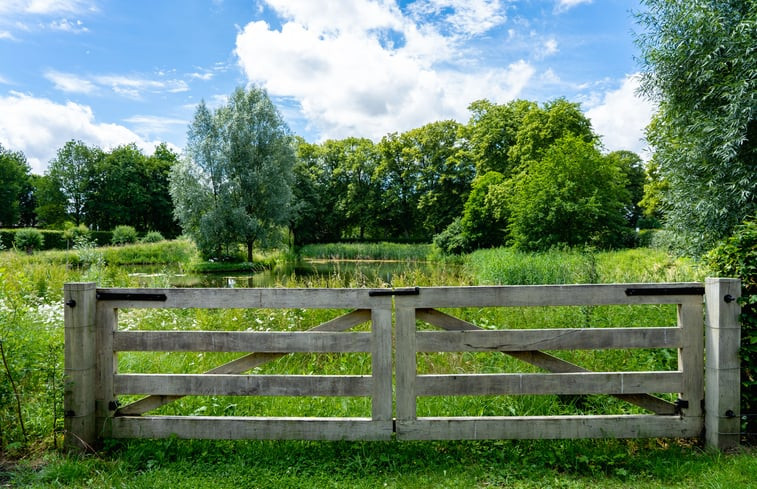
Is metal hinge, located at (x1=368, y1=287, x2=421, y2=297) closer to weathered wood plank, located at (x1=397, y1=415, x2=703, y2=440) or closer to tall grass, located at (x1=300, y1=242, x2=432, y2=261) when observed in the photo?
weathered wood plank, located at (x1=397, y1=415, x2=703, y2=440)

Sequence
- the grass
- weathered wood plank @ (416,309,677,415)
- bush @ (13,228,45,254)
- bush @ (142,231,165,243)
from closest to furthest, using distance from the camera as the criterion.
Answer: the grass, weathered wood plank @ (416,309,677,415), bush @ (13,228,45,254), bush @ (142,231,165,243)

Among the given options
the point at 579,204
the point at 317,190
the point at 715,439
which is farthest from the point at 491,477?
the point at 317,190

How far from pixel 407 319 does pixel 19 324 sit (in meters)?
3.13

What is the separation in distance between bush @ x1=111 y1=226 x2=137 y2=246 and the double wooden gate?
120ft

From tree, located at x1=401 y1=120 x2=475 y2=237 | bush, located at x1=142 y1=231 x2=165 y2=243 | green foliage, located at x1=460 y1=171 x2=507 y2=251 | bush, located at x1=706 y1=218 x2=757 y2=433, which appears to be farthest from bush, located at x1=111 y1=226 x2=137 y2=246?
bush, located at x1=706 y1=218 x2=757 y2=433

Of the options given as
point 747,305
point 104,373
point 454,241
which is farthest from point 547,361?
point 454,241

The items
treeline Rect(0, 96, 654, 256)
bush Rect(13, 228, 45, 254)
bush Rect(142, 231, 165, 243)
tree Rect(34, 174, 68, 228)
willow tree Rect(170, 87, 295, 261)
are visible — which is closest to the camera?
treeline Rect(0, 96, 654, 256)

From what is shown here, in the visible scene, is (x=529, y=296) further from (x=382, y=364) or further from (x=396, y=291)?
(x=382, y=364)

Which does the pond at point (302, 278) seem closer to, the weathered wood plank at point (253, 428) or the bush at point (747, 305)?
the weathered wood plank at point (253, 428)

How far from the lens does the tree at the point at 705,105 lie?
10.9 meters

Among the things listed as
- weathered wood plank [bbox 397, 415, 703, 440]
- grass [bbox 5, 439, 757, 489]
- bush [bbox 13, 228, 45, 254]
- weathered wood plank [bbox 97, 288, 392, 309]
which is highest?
bush [bbox 13, 228, 45, 254]

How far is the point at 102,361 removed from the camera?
3.16 m

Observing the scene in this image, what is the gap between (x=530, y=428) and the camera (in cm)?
310

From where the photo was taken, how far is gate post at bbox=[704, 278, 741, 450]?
305cm
